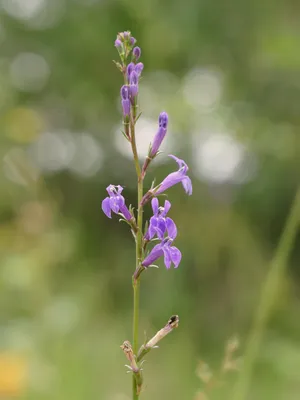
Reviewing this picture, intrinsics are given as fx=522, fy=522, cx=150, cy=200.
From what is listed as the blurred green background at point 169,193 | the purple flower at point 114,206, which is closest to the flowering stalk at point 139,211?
the purple flower at point 114,206

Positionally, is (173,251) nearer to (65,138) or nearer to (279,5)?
(279,5)

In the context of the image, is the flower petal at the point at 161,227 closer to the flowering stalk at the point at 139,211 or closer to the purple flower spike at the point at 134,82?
the flowering stalk at the point at 139,211

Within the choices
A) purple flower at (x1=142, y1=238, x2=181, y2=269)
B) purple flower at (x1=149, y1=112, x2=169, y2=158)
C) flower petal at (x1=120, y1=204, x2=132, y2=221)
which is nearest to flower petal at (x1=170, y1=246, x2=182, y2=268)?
purple flower at (x1=142, y1=238, x2=181, y2=269)

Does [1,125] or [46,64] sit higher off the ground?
[46,64]

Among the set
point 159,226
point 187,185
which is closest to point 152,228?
point 159,226

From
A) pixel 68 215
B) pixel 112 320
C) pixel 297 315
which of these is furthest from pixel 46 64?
pixel 297 315

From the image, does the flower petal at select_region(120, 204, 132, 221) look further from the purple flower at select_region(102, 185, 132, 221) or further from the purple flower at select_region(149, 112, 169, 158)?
the purple flower at select_region(149, 112, 169, 158)

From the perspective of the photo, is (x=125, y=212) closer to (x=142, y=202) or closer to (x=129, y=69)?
(x=142, y=202)

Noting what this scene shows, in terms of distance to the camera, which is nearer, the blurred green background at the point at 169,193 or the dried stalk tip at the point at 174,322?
the dried stalk tip at the point at 174,322
